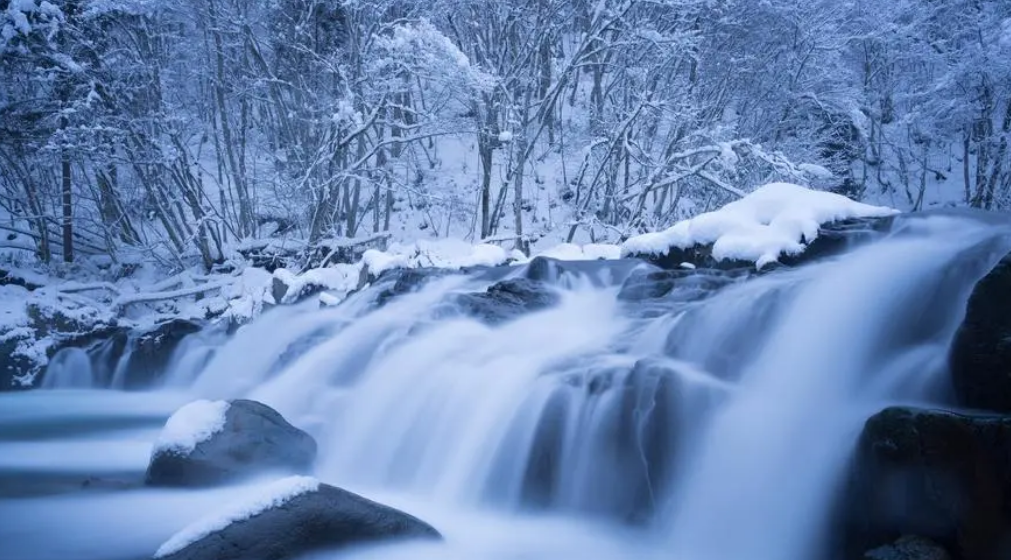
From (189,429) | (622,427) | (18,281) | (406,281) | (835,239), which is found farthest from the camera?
(18,281)

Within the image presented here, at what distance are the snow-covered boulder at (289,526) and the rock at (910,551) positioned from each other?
6.91ft

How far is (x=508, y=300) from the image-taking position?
7.47m

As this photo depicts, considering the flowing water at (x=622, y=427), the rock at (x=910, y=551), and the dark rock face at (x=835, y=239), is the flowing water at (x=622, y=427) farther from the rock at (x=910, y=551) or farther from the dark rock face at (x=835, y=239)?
the rock at (x=910, y=551)

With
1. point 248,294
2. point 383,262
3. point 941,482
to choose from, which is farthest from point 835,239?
point 248,294

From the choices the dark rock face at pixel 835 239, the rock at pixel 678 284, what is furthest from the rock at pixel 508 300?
the dark rock face at pixel 835 239

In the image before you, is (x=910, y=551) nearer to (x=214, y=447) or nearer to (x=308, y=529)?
(x=308, y=529)

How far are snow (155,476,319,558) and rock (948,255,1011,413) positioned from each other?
3.09 meters

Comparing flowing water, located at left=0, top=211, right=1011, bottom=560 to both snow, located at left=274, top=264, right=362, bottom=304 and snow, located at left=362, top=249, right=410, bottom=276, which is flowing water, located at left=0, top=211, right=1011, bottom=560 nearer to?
snow, located at left=362, top=249, right=410, bottom=276

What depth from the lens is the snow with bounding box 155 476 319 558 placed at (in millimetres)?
3213

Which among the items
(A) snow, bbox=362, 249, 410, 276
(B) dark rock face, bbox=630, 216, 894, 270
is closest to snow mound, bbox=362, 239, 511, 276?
(A) snow, bbox=362, 249, 410, 276

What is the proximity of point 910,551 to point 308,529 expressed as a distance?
8.44 feet

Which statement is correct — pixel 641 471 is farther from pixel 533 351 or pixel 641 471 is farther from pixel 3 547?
pixel 3 547

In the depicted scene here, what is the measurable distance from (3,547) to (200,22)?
1221 cm

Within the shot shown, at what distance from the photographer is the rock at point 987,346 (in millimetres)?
3193
